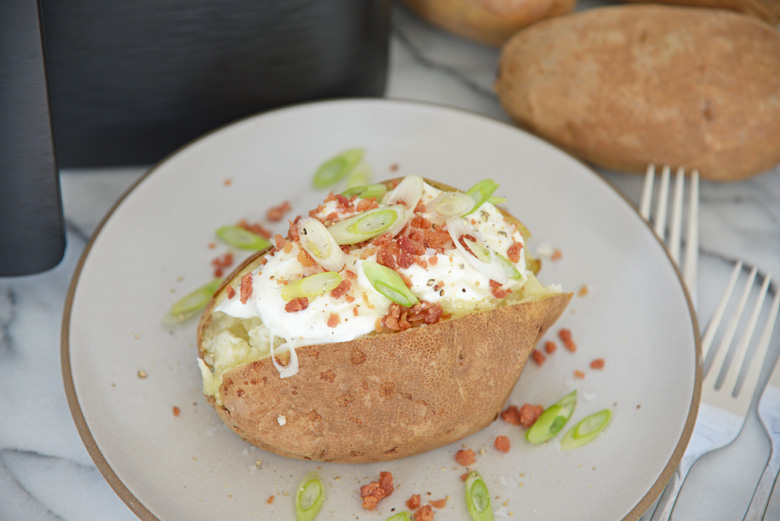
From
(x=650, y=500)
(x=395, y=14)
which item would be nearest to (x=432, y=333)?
(x=650, y=500)

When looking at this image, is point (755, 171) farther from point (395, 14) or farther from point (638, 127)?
point (395, 14)

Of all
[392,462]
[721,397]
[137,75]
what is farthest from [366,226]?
[721,397]

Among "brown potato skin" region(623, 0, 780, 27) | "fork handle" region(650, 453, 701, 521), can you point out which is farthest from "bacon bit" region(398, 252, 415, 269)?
"brown potato skin" region(623, 0, 780, 27)

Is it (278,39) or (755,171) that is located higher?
(278,39)

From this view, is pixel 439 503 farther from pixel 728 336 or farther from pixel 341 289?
pixel 728 336

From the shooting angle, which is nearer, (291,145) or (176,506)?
(176,506)

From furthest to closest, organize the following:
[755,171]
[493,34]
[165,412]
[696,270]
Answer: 1. [493,34]
2. [755,171]
3. [696,270]
4. [165,412]

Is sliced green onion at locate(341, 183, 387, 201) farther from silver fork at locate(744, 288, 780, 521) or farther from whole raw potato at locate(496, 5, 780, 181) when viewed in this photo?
silver fork at locate(744, 288, 780, 521)

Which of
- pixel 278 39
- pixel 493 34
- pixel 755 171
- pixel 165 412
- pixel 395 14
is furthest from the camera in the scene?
pixel 395 14
